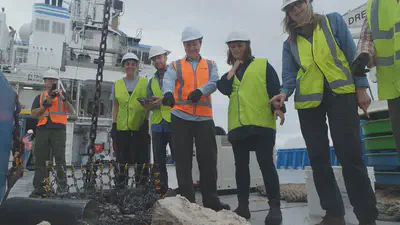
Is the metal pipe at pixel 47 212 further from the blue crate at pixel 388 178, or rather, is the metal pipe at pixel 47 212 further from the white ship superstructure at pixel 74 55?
the white ship superstructure at pixel 74 55

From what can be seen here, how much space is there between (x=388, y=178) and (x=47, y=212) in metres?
3.36

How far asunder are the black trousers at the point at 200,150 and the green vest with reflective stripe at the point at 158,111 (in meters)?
0.69

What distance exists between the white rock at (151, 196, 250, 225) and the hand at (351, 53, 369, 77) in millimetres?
1004

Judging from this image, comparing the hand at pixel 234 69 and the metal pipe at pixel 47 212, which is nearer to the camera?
the metal pipe at pixel 47 212

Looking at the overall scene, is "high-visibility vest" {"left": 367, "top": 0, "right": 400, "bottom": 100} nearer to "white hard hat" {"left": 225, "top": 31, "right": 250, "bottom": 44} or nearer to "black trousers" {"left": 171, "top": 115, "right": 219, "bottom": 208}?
"white hard hat" {"left": 225, "top": 31, "right": 250, "bottom": 44}

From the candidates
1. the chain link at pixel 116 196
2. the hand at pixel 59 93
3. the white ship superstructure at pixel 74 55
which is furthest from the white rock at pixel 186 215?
the white ship superstructure at pixel 74 55

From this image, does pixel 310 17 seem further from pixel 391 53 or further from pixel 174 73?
pixel 174 73

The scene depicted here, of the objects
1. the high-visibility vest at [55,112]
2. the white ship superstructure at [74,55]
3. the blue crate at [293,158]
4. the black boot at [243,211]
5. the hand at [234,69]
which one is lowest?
the blue crate at [293,158]

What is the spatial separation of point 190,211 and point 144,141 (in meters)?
2.03

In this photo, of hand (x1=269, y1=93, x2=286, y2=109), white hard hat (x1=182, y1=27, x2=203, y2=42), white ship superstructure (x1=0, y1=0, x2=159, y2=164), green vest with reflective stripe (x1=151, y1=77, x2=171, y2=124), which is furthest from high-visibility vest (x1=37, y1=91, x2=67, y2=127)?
white ship superstructure (x1=0, y1=0, x2=159, y2=164)

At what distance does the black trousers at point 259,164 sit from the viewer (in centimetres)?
239

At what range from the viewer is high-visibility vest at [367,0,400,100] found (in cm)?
156

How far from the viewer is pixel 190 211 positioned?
1727mm

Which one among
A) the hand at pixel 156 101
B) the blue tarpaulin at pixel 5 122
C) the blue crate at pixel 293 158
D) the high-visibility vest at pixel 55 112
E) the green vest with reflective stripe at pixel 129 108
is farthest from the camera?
the blue crate at pixel 293 158
